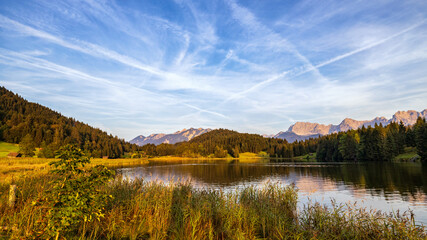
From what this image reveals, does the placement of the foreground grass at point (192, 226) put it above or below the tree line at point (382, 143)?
below

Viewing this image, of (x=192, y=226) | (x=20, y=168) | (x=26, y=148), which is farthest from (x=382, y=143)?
(x=26, y=148)

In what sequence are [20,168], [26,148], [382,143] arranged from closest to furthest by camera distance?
1. [20,168]
2. [26,148]
3. [382,143]

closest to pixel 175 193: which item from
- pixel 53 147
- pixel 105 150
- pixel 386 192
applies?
pixel 386 192

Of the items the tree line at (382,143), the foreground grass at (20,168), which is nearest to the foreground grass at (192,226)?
the foreground grass at (20,168)

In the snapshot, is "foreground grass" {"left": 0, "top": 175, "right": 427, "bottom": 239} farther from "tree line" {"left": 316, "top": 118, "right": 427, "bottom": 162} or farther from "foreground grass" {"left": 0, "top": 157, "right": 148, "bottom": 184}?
"tree line" {"left": 316, "top": 118, "right": 427, "bottom": 162}

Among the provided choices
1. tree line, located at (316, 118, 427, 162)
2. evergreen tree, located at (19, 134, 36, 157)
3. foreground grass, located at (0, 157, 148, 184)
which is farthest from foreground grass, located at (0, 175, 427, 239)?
tree line, located at (316, 118, 427, 162)

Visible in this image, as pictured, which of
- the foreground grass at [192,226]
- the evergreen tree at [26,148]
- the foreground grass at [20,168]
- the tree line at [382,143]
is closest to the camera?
the foreground grass at [192,226]

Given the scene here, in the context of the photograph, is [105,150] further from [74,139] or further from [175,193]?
[175,193]

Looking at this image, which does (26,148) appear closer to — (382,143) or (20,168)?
(20,168)

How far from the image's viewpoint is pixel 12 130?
5423 inches

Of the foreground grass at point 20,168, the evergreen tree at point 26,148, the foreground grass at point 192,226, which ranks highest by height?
the evergreen tree at point 26,148

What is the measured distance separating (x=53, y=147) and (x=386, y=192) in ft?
400

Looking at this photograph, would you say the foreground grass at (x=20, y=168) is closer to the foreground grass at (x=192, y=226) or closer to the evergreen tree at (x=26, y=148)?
the foreground grass at (x=192, y=226)

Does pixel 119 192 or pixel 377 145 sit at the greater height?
pixel 377 145
